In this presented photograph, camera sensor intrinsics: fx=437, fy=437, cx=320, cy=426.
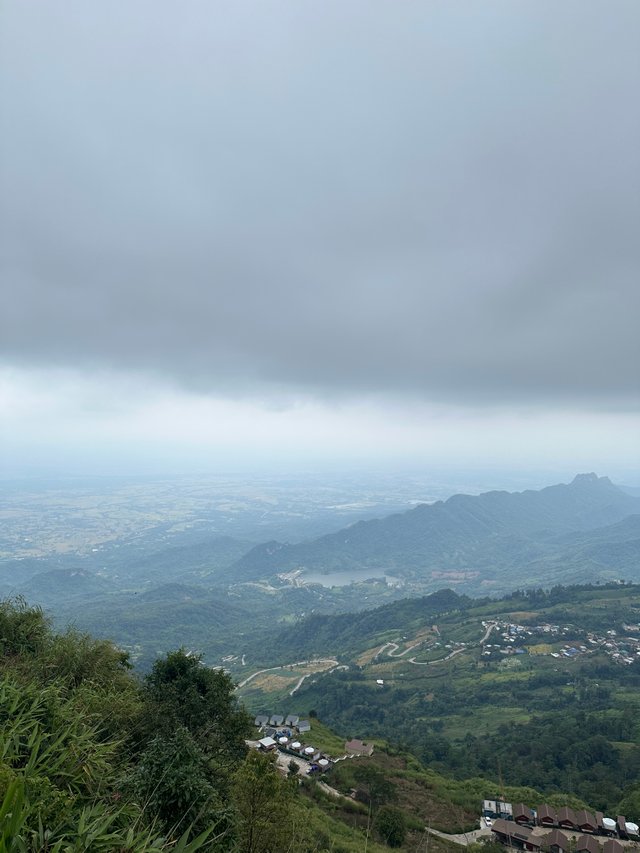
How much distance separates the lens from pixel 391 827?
69.2ft

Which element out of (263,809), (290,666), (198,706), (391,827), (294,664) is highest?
(263,809)

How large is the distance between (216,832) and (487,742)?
61215mm

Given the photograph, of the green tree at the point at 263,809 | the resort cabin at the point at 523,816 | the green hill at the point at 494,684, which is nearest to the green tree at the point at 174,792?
the green tree at the point at 263,809

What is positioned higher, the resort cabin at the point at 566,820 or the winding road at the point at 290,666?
the resort cabin at the point at 566,820

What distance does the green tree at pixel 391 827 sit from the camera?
20.7 metres

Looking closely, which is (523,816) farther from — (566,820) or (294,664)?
(294,664)

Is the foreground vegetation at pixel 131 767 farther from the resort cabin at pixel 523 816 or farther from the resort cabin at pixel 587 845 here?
the resort cabin at pixel 587 845

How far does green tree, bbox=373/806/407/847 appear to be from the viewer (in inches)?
816

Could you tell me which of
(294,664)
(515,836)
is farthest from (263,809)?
(294,664)

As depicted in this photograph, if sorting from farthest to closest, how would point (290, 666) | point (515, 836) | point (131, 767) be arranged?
1. point (290, 666)
2. point (515, 836)
3. point (131, 767)

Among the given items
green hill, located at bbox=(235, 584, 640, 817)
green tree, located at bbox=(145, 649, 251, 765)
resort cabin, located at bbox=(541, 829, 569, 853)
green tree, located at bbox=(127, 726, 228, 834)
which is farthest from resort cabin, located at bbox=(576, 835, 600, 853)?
green tree, located at bbox=(127, 726, 228, 834)

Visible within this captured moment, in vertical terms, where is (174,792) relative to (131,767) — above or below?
above

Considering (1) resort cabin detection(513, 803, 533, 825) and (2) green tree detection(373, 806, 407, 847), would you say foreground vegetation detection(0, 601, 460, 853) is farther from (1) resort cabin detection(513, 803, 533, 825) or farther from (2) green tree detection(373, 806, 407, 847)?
(1) resort cabin detection(513, 803, 533, 825)

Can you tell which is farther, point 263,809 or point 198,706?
point 198,706
